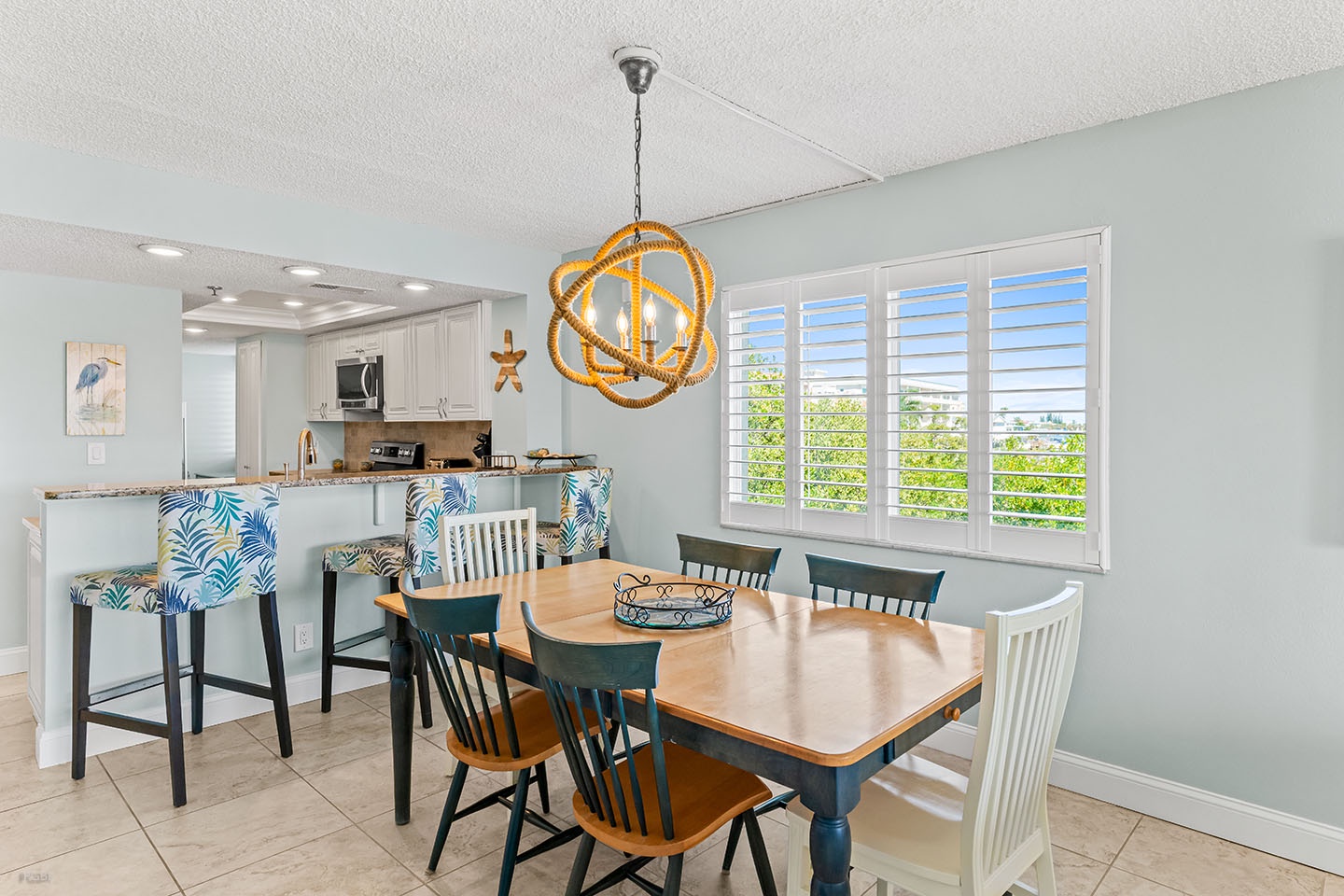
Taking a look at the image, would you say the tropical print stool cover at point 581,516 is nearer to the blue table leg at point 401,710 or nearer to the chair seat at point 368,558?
the chair seat at point 368,558

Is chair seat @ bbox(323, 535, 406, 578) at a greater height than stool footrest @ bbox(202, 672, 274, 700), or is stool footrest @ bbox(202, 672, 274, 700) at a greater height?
chair seat @ bbox(323, 535, 406, 578)

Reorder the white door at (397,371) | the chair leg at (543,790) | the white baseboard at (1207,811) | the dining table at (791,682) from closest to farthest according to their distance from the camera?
the dining table at (791,682) < the white baseboard at (1207,811) < the chair leg at (543,790) < the white door at (397,371)

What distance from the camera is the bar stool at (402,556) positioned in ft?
10.6

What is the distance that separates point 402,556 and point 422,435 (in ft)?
9.61

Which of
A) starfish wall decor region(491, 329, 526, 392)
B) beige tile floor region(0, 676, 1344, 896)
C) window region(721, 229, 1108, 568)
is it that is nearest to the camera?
beige tile floor region(0, 676, 1344, 896)

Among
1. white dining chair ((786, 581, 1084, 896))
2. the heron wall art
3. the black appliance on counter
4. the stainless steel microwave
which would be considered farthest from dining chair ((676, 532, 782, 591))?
the stainless steel microwave

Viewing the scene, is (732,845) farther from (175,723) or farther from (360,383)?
(360,383)

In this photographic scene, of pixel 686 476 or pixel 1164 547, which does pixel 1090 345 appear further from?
pixel 686 476

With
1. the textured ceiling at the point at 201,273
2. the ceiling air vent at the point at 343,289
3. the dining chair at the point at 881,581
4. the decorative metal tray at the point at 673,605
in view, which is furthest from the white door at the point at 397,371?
the dining chair at the point at 881,581

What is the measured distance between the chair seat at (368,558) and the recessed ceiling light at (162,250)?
1.50 meters

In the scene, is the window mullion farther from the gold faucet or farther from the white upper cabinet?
the gold faucet

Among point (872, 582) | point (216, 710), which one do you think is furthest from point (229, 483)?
point (872, 582)

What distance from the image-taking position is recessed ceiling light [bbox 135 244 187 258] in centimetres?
331

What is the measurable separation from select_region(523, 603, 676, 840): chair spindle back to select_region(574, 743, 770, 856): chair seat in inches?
0.6
